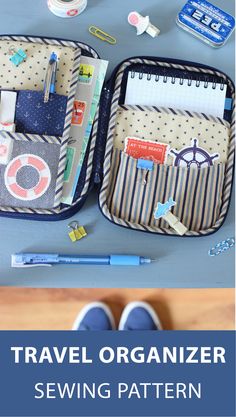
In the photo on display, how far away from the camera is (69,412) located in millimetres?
965

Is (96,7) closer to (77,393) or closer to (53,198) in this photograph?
(53,198)

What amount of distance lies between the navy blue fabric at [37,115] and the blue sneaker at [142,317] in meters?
0.35

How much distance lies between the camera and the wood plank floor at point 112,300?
3.11 feet

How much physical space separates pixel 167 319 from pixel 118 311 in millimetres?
97

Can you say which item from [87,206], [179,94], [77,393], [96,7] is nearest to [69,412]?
[77,393]

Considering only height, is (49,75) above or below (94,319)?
above

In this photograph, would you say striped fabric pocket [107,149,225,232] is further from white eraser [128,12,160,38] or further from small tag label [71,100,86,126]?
white eraser [128,12,160,38]

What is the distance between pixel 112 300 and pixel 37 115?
1.21 ft

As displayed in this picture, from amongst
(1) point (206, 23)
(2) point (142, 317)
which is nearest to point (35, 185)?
(2) point (142, 317)

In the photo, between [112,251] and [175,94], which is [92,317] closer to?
[112,251]

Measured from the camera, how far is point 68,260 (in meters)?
0.92

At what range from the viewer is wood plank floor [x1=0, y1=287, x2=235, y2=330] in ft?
3.11

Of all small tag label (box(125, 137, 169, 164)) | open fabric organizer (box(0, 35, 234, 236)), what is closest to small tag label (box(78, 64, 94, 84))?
open fabric organizer (box(0, 35, 234, 236))

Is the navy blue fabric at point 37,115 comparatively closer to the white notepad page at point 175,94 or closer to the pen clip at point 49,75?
the pen clip at point 49,75
